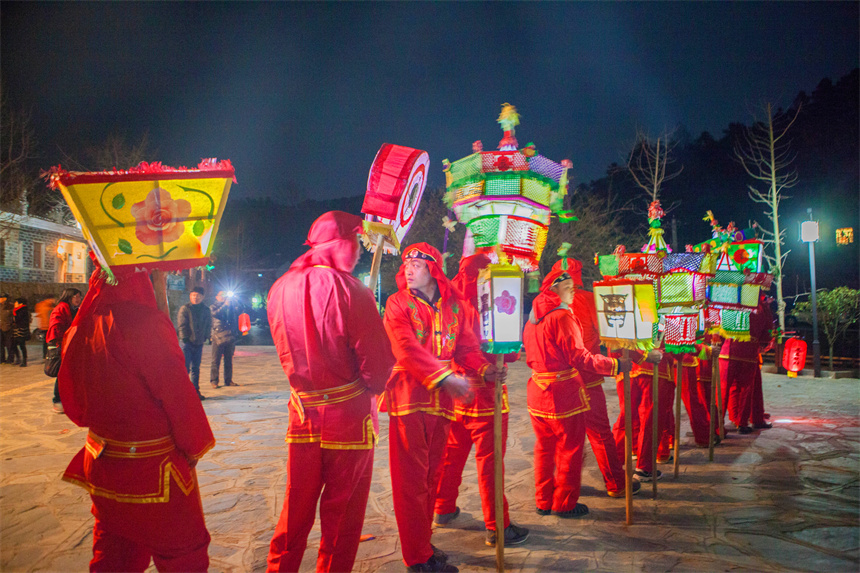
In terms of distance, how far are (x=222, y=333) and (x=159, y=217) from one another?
337 inches

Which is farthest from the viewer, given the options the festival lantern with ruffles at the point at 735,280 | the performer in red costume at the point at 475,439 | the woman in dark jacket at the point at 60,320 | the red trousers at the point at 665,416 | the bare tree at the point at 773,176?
the bare tree at the point at 773,176

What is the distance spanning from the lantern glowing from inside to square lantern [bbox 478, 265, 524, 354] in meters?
1.84

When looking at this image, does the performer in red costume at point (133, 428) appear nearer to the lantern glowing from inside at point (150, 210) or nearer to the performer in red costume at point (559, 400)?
the lantern glowing from inside at point (150, 210)

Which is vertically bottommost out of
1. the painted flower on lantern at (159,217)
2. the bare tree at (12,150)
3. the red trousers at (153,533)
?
the red trousers at (153,533)

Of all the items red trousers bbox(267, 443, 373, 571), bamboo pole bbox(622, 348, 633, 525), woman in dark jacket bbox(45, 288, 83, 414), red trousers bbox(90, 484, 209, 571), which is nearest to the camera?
red trousers bbox(90, 484, 209, 571)

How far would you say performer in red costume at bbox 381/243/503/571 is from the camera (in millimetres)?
3395

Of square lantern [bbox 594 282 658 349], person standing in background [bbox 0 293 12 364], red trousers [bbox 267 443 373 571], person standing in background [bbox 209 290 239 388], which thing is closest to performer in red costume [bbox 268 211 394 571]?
red trousers [bbox 267 443 373 571]

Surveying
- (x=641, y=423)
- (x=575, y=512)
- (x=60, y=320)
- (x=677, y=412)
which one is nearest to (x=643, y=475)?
(x=641, y=423)

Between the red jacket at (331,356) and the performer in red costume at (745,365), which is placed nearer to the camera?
the red jacket at (331,356)

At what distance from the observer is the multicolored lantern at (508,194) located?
3.66m

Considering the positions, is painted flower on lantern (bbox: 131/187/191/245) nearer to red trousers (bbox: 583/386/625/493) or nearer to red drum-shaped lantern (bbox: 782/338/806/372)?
red trousers (bbox: 583/386/625/493)

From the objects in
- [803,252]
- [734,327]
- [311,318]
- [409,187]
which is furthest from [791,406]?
[803,252]

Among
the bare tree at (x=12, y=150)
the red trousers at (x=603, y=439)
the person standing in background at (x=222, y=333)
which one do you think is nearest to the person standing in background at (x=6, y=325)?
the person standing in background at (x=222, y=333)

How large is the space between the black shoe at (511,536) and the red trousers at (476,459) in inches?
1.6
